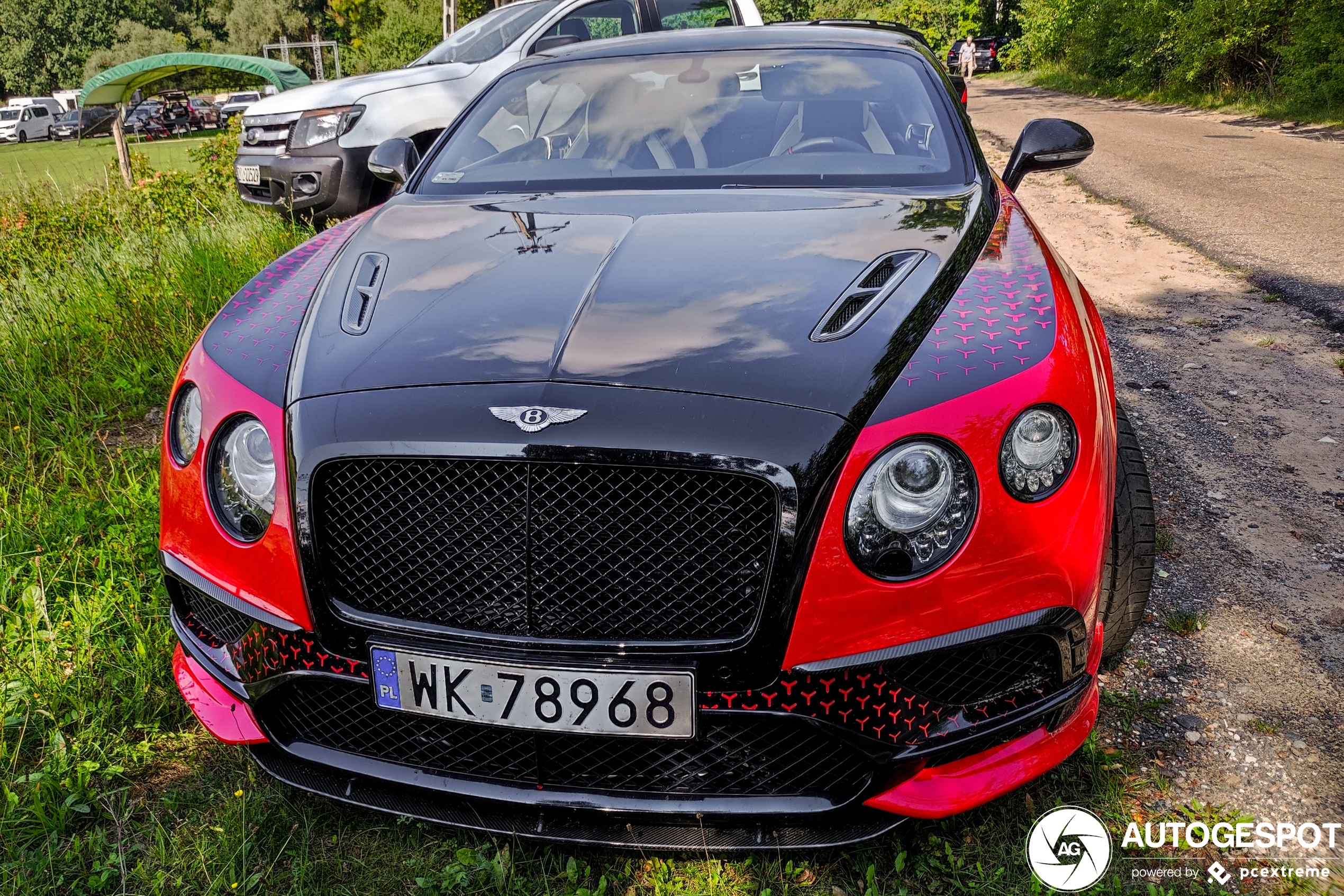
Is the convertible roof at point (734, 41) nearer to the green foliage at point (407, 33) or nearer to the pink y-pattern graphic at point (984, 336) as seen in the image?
the pink y-pattern graphic at point (984, 336)

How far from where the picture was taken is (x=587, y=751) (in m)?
1.69

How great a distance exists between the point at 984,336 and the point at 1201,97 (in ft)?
64.3

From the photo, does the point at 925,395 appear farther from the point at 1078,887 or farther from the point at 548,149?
the point at 548,149

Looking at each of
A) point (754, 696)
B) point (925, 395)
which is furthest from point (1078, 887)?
point (925, 395)

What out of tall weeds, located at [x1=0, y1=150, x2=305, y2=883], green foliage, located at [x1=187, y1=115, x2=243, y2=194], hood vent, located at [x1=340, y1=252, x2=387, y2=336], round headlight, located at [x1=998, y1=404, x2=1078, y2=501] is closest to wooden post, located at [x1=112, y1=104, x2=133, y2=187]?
green foliage, located at [x1=187, y1=115, x2=243, y2=194]

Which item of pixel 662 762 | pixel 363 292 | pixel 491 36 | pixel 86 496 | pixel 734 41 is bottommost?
pixel 86 496

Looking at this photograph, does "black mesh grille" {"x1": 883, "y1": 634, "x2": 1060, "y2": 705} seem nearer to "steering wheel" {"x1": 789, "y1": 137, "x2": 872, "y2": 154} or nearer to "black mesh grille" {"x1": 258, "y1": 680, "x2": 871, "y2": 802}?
"black mesh grille" {"x1": 258, "y1": 680, "x2": 871, "y2": 802}

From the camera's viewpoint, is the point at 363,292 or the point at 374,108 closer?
the point at 363,292

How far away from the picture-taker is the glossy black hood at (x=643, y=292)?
1670 millimetres

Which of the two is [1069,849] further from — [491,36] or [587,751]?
[491,36]

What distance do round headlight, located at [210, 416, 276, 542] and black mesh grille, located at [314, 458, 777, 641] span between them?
0.49 ft

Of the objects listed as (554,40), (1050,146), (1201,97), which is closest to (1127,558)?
(1050,146)

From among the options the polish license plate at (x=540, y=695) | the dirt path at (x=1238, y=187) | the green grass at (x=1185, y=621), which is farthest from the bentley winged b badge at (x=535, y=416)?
the dirt path at (x=1238, y=187)

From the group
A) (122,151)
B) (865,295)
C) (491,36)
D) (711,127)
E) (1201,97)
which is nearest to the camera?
(865,295)
